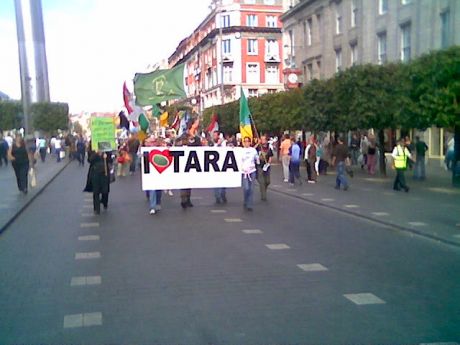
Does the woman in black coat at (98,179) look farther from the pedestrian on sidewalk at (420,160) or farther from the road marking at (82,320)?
the pedestrian on sidewalk at (420,160)

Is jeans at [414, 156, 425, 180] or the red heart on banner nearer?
the red heart on banner

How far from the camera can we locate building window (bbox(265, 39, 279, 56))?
262 feet

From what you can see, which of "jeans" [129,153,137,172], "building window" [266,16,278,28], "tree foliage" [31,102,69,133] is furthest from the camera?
"building window" [266,16,278,28]

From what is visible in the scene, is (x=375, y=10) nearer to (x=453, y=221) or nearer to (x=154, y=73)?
(x=154, y=73)

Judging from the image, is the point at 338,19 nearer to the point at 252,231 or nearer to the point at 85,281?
the point at 252,231

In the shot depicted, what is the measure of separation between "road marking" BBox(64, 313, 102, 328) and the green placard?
1050cm

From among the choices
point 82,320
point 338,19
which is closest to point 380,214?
point 82,320

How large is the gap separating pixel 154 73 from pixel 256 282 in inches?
623

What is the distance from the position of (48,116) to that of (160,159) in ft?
180

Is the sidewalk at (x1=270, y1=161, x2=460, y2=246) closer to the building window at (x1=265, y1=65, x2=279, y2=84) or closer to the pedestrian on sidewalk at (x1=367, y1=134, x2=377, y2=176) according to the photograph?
the pedestrian on sidewalk at (x1=367, y1=134, x2=377, y2=176)

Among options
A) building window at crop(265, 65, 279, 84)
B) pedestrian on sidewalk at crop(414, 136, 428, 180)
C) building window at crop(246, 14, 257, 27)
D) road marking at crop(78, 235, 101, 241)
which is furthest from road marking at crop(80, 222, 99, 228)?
building window at crop(246, 14, 257, 27)

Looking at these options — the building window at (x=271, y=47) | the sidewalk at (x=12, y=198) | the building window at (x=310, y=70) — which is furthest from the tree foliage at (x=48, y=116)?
the sidewalk at (x=12, y=198)

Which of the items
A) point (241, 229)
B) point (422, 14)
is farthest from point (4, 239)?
point (422, 14)

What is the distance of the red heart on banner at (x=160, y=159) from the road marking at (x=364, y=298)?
29.7ft
